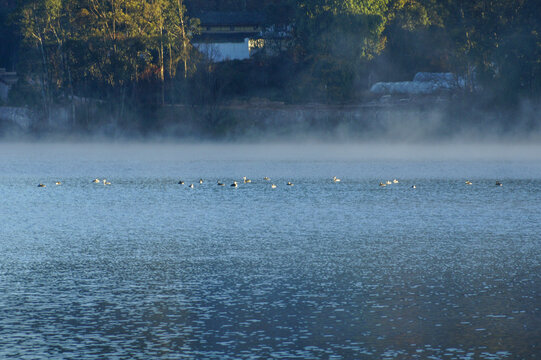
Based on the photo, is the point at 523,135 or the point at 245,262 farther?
the point at 523,135

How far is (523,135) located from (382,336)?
9872cm

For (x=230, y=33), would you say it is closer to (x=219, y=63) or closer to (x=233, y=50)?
(x=233, y=50)

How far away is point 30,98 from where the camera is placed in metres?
132

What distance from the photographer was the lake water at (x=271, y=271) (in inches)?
839

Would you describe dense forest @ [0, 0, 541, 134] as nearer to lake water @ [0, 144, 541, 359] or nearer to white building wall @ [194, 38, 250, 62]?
white building wall @ [194, 38, 250, 62]

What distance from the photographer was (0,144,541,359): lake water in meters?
Result: 21.3

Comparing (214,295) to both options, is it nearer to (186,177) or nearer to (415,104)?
(186,177)

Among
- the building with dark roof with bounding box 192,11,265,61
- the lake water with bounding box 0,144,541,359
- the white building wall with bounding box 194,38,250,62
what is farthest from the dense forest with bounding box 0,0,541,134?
the lake water with bounding box 0,144,541,359

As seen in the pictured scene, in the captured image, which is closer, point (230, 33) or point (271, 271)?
point (271, 271)

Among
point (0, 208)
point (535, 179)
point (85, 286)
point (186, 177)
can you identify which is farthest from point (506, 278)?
point (186, 177)

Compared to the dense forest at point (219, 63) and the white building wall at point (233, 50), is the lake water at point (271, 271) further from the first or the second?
the white building wall at point (233, 50)

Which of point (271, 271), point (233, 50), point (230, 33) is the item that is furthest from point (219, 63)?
point (271, 271)

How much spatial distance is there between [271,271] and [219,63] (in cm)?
10326

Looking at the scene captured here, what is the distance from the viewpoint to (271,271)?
2997 cm
